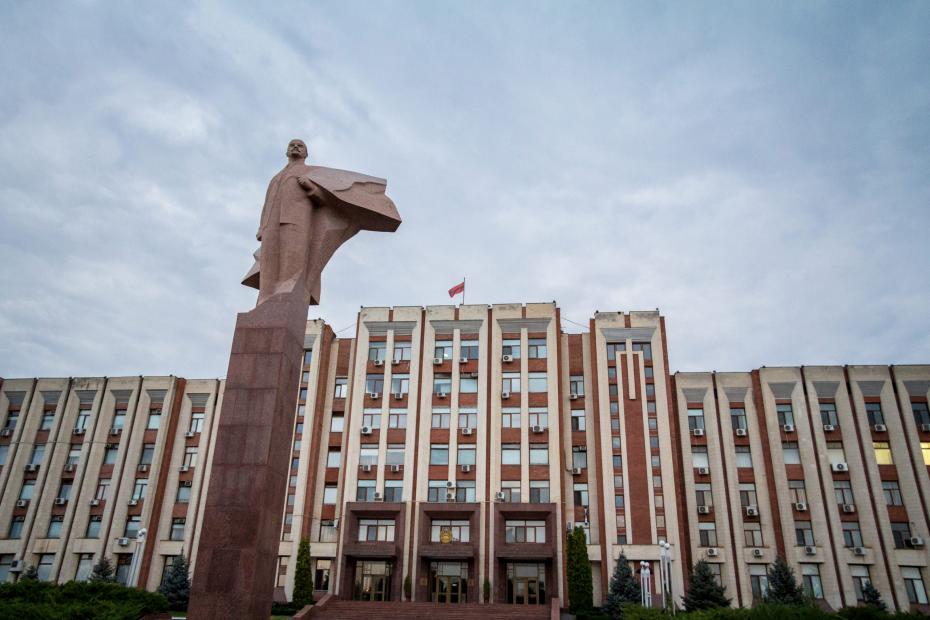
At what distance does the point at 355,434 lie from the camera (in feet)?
113

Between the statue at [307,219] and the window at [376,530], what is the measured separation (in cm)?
1984

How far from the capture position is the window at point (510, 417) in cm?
3388

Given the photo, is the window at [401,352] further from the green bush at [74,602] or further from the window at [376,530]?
the green bush at [74,602]

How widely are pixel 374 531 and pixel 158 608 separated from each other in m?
13.4

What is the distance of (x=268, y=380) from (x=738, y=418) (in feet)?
88.6

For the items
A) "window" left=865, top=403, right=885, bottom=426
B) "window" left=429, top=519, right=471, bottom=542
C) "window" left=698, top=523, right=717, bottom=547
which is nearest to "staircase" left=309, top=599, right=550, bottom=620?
"window" left=429, top=519, right=471, bottom=542

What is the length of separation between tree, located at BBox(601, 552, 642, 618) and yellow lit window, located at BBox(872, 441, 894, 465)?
12868mm

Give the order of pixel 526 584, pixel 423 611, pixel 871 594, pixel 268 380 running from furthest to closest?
1. pixel 526 584
2. pixel 871 594
3. pixel 423 611
4. pixel 268 380

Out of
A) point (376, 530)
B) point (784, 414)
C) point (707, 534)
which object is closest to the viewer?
point (707, 534)

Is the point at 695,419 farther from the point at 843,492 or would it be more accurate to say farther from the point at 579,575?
the point at 579,575

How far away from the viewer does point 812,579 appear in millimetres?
30750

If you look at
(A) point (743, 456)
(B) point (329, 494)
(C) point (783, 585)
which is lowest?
(C) point (783, 585)

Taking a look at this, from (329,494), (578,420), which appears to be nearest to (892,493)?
(578,420)

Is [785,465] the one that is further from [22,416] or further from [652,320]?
[22,416]
